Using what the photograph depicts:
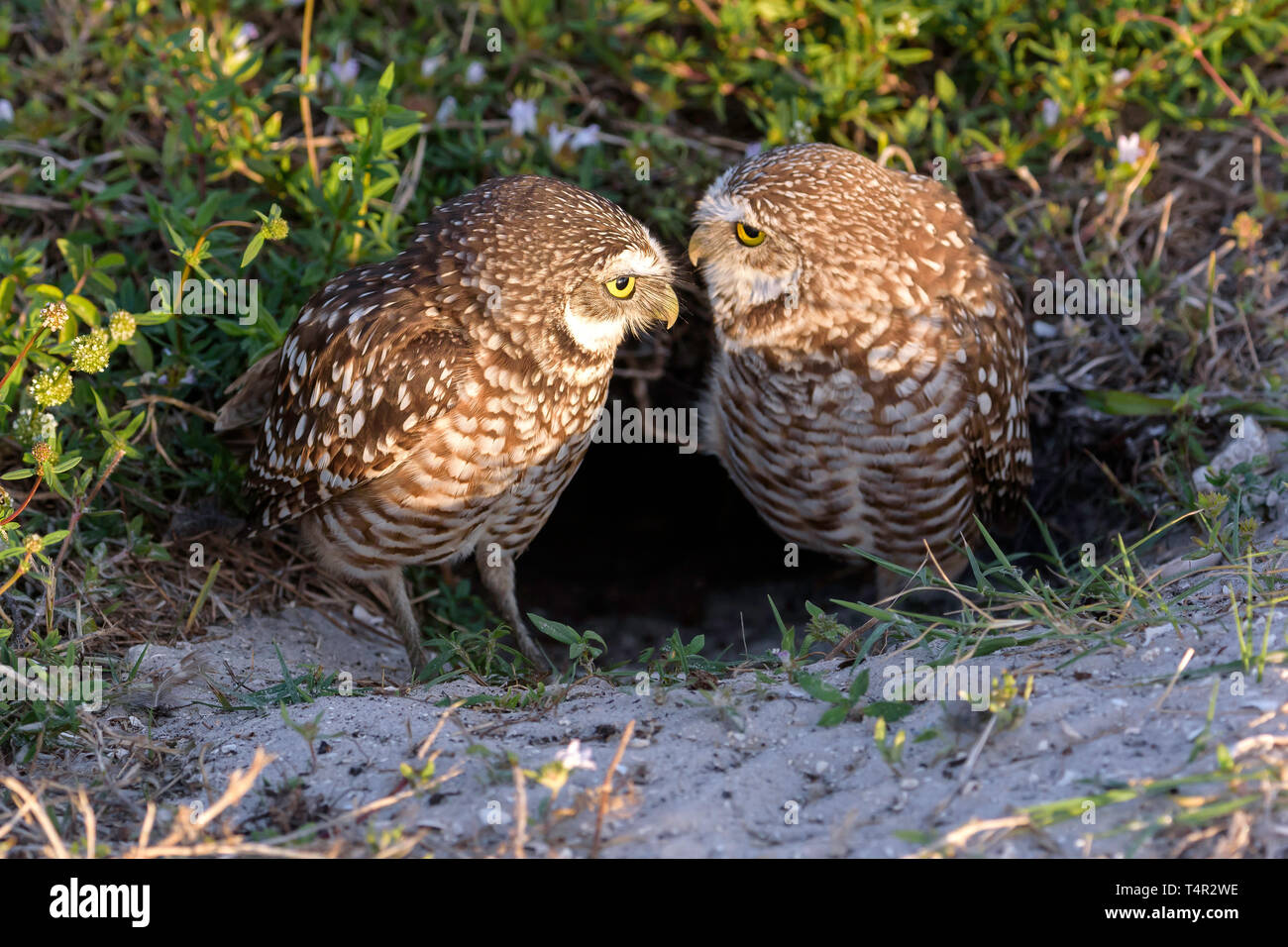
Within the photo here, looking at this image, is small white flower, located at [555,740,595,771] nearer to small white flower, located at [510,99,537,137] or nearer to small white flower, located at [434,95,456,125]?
small white flower, located at [510,99,537,137]

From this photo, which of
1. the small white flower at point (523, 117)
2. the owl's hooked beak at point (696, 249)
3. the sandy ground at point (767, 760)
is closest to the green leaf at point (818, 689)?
the sandy ground at point (767, 760)

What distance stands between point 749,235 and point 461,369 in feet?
3.57

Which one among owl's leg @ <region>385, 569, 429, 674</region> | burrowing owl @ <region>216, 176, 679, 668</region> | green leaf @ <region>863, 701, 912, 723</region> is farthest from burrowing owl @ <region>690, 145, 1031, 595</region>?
owl's leg @ <region>385, 569, 429, 674</region>

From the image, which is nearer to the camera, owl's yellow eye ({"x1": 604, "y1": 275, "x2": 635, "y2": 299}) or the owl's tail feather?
owl's yellow eye ({"x1": 604, "y1": 275, "x2": 635, "y2": 299})

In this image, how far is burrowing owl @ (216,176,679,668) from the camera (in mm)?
3430

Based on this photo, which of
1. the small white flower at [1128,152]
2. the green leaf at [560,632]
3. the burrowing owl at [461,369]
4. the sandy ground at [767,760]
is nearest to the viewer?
the sandy ground at [767,760]

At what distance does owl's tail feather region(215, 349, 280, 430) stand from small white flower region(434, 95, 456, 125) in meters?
1.38

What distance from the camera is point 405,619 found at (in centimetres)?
406

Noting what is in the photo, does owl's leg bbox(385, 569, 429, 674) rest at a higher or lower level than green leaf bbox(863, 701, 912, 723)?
lower

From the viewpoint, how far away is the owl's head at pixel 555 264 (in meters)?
3.43

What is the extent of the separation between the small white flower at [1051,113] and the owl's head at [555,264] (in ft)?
6.86

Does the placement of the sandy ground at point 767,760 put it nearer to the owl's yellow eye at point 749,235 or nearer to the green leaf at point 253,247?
the green leaf at point 253,247

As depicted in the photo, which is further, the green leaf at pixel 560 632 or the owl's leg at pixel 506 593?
the owl's leg at pixel 506 593

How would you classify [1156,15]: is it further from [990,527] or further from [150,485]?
[150,485]
